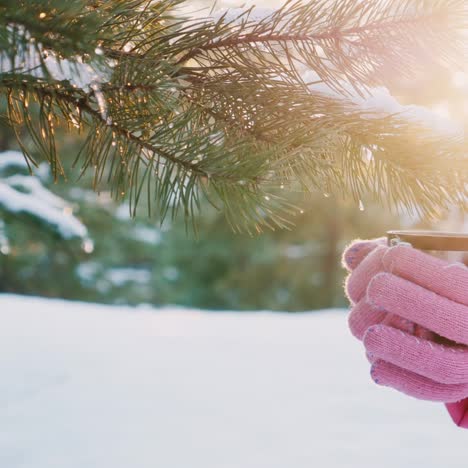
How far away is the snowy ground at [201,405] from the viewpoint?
887 millimetres

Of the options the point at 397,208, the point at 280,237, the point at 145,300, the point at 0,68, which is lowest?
the point at 145,300

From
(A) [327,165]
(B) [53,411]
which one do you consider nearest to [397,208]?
(A) [327,165]

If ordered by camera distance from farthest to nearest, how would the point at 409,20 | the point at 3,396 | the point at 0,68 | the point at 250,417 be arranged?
1. the point at 3,396
2. the point at 250,417
3. the point at 409,20
4. the point at 0,68

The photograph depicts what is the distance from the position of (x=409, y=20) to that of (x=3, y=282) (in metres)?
6.06

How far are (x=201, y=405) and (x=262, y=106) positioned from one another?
69cm

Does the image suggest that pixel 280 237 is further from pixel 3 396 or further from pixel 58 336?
pixel 3 396

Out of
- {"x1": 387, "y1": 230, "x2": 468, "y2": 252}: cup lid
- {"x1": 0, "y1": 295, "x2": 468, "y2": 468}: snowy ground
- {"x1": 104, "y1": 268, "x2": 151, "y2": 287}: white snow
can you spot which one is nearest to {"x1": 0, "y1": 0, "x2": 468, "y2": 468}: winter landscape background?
{"x1": 0, "y1": 295, "x2": 468, "y2": 468}: snowy ground

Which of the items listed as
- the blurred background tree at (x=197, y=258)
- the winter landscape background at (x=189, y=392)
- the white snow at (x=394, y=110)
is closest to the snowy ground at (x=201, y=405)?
the winter landscape background at (x=189, y=392)

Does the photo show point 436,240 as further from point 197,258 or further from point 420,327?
point 197,258

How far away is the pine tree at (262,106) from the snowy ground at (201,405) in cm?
44

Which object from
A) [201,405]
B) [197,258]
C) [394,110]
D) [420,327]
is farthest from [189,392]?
[197,258]

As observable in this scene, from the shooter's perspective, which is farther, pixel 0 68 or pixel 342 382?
pixel 342 382

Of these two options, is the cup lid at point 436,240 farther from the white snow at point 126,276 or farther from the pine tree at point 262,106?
the white snow at point 126,276

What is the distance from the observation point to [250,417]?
1.06 metres
